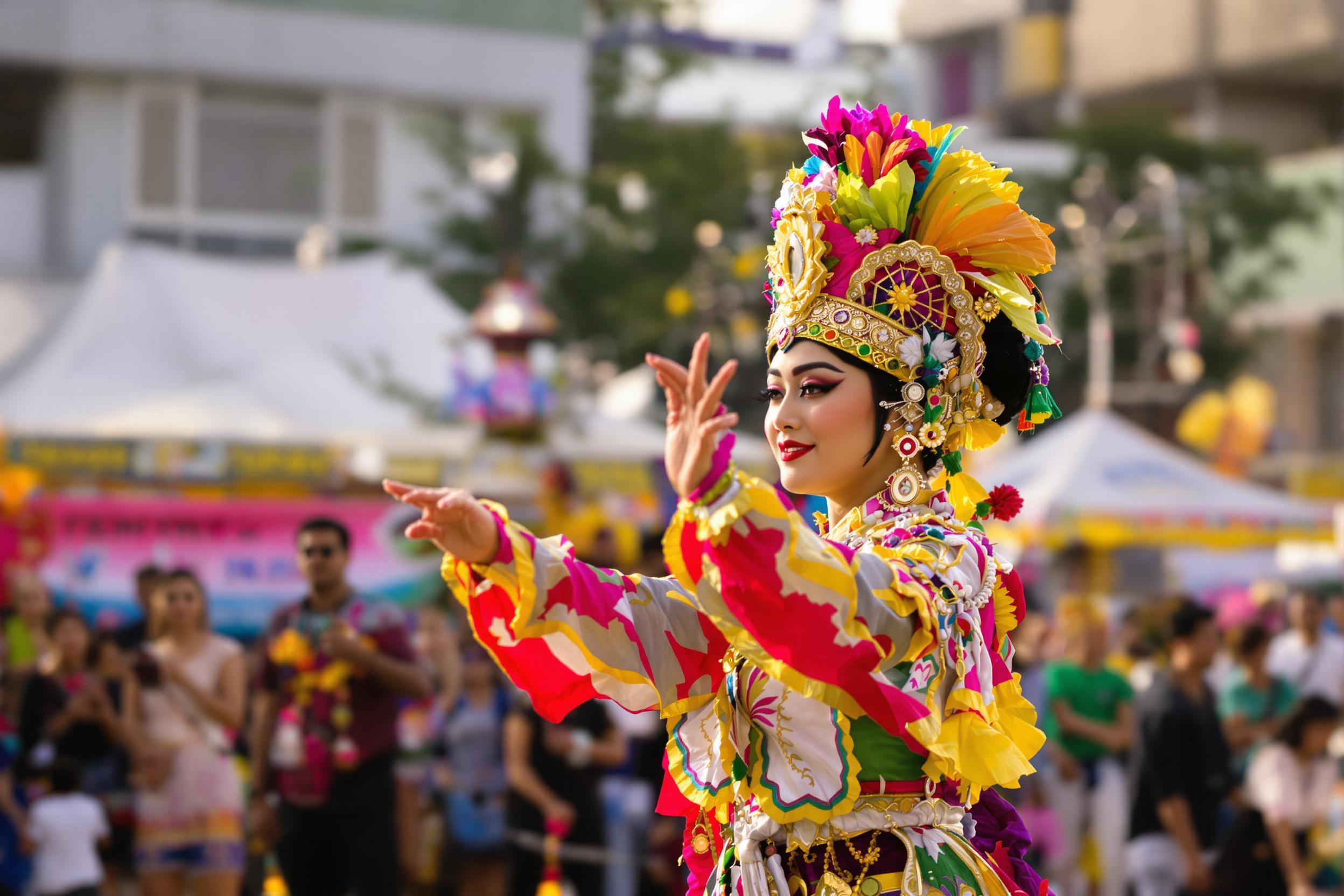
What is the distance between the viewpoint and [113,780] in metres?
8.67

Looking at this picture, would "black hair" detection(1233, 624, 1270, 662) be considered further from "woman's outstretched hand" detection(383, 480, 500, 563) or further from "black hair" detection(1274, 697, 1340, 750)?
"woman's outstretched hand" detection(383, 480, 500, 563)

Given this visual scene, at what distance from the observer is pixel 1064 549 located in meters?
18.2

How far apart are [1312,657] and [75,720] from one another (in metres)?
6.84

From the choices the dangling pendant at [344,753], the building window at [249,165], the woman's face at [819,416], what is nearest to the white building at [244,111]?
the building window at [249,165]

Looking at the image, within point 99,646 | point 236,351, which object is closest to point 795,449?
point 99,646

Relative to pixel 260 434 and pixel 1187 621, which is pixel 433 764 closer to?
pixel 1187 621

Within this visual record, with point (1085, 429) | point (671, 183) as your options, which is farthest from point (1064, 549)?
point (671, 183)

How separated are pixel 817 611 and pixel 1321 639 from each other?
8623 millimetres

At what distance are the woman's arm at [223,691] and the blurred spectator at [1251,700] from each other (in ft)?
18.2

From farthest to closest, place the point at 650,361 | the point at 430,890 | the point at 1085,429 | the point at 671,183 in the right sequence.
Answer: the point at 671,183 < the point at 1085,429 < the point at 430,890 < the point at 650,361

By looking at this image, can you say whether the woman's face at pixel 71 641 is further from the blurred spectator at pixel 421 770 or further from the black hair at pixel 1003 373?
the black hair at pixel 1003 373

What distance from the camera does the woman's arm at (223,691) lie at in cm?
758

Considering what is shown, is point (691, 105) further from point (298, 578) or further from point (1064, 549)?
point (298, 578)

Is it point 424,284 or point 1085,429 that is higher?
point 424,284
